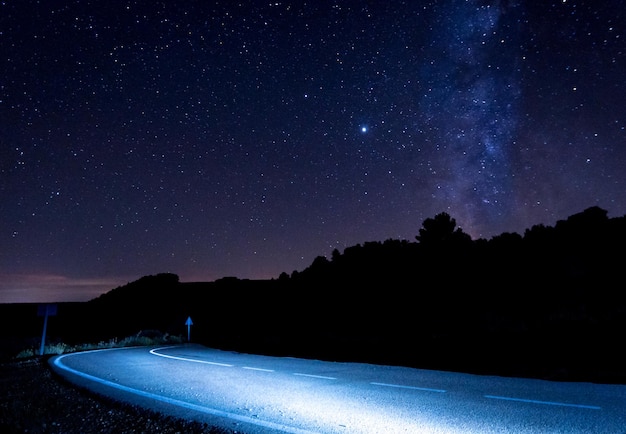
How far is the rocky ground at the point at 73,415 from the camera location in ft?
17.4

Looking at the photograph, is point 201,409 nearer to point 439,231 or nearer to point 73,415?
point 73,415

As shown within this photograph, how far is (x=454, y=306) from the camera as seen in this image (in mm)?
29234

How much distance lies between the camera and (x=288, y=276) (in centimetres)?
5106

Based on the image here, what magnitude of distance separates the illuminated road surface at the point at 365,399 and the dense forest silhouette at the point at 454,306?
90.7 inches

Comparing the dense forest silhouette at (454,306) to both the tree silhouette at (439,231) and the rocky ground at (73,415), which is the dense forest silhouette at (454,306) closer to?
the tree silhouette at (439,231)

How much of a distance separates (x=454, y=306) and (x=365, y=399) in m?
23.7

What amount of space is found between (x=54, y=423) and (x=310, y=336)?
21.3m

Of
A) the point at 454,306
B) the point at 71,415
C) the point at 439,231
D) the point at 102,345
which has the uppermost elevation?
the point at 439,231

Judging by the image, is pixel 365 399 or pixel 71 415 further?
pixel 365 399

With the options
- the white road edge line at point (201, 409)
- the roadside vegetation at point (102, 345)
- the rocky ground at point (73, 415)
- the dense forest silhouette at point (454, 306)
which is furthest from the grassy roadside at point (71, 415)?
the roadside vegetation at point (102, 345)

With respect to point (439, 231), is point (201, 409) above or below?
below

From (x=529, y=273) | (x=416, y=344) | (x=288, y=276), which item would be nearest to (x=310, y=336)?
(x=416, y=344)

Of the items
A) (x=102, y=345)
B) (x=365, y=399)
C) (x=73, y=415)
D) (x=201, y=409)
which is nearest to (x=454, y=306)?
(x=102, y=345)

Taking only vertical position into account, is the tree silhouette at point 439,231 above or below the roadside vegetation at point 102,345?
above
